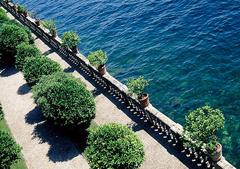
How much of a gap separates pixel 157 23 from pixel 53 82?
68.6ft

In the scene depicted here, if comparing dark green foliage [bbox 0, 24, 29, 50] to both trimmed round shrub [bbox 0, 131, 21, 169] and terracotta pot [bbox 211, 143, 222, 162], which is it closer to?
trimmed round shrub [bbox 0, 131, 21, 169]

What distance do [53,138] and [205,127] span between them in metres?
12.0

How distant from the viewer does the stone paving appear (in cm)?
2314

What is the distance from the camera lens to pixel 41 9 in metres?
61.0

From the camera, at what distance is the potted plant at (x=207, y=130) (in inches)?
750

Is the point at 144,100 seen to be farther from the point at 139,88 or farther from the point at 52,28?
the point at 52,28

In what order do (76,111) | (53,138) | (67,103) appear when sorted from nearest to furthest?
(76,111), (67,103), (53,138)

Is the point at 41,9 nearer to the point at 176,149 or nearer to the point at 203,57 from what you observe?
the point at 203,57

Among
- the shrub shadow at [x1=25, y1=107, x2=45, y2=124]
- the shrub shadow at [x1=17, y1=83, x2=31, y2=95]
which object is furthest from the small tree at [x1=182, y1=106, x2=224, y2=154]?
the shrub shadow at [x1=17, y1=83, x2=31, y2=95]

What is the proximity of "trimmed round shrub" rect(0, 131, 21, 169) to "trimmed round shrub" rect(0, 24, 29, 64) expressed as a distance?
54.6 feet

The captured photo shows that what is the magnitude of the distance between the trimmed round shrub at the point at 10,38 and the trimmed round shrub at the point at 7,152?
655 inches

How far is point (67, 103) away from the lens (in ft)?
79.2

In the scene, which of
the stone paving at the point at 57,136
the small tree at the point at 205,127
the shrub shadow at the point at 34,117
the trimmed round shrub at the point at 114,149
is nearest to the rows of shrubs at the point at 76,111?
the trimmed round shrub at the point at 114,149

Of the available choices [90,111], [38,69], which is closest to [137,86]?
[90,111]
